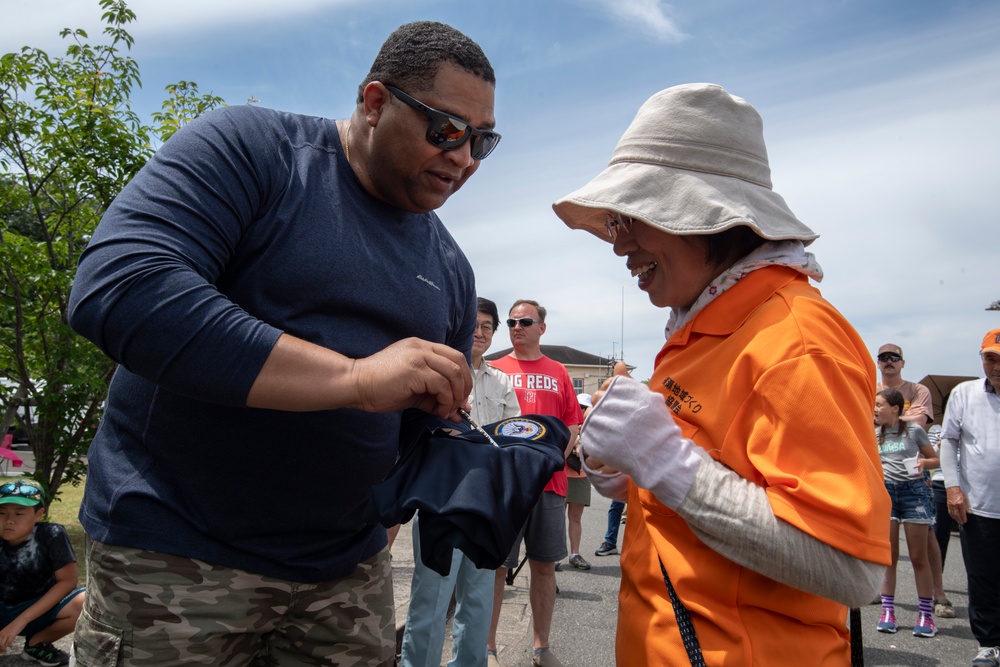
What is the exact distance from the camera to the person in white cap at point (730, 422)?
147 cm

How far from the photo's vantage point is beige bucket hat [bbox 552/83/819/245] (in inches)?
70.2

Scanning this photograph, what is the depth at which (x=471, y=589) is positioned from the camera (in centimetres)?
454

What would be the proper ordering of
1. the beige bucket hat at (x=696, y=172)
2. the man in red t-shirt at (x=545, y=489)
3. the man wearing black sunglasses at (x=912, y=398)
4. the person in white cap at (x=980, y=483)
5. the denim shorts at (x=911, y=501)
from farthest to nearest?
1. the man wearing black sunglasses at (x=912, y=398)
2. the denim shorts at (x=911, y=501)
3. the person in white cap at (x=980, y=483)
4. the man in red t-shirt at (x=545, y=489)
5. the beige bucket hat at (x=696, y=172)

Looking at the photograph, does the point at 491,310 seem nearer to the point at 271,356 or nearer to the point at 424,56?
the point at 424,56

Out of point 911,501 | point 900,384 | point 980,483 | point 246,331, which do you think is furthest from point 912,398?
point 246,331

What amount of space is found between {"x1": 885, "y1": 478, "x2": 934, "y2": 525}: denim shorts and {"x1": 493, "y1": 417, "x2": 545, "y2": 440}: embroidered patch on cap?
5.96 m

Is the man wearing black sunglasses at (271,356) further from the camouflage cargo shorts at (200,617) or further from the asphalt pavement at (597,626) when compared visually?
the asphalt pavement at (597,626)

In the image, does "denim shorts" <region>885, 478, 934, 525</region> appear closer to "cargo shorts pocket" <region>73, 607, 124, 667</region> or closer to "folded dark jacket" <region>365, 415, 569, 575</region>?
"folded dark jacket" <region>365, 415, 569, 575</region>

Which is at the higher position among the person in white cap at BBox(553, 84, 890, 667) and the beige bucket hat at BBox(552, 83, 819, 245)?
the beige bucket hat at BBox(552, 83, 819, 245)

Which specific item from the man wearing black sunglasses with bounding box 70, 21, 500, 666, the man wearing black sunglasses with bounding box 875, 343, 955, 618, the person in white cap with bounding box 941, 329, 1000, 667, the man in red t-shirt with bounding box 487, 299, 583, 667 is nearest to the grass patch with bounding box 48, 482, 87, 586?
the man in red t-shirt with bounding box 487, 299, 583, 667

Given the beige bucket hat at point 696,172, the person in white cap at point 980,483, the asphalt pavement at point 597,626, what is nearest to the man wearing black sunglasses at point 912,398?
the asphalt pavement at point 597,626

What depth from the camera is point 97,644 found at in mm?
1823

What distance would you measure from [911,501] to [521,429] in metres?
6.24

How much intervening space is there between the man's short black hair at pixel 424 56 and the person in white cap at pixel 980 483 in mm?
5366
